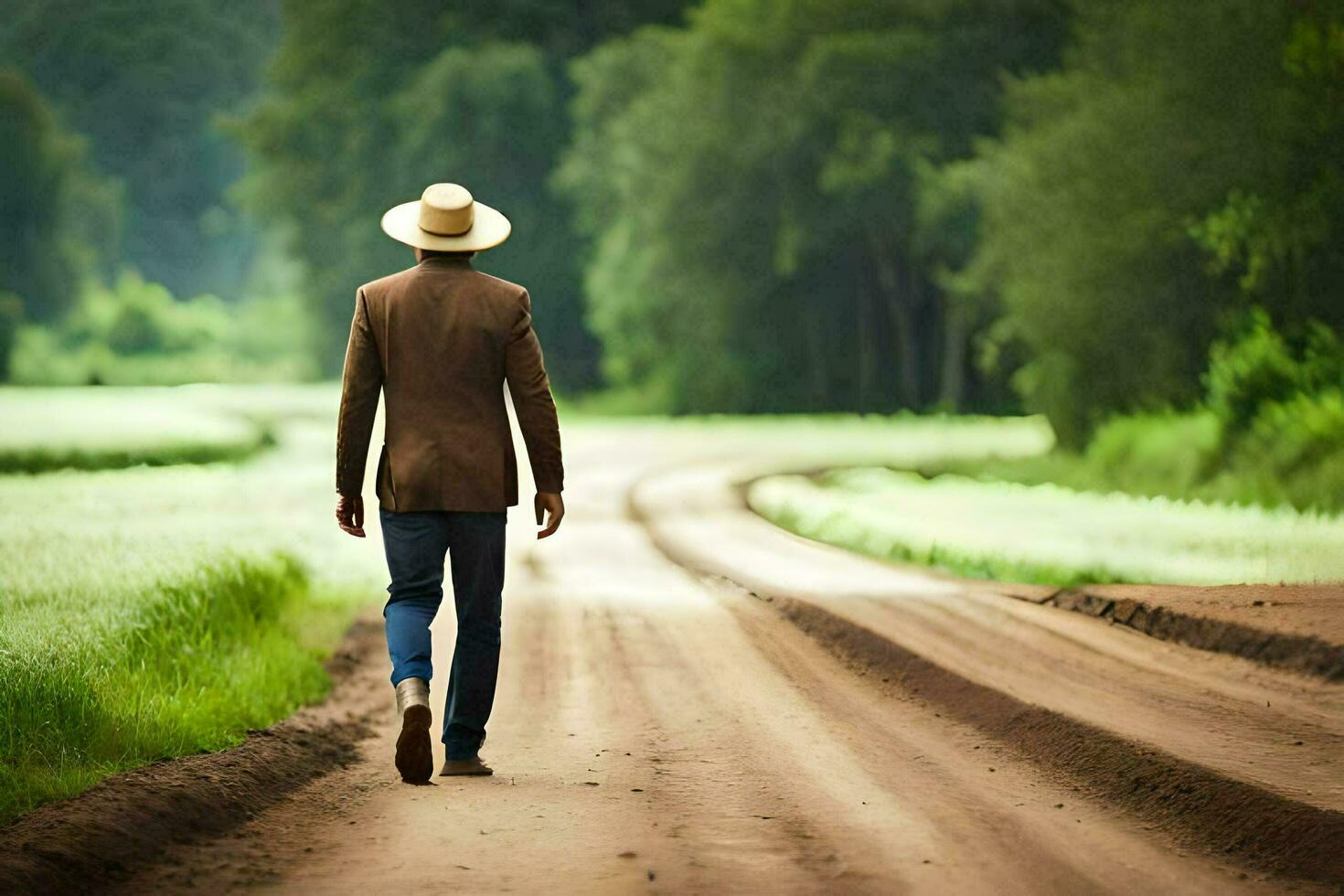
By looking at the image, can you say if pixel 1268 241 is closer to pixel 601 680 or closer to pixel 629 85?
pixel 601 680

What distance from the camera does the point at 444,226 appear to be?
6664mm

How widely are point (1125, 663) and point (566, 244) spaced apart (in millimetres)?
55432

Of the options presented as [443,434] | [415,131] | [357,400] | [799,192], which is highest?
[415,131]

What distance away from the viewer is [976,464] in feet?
102

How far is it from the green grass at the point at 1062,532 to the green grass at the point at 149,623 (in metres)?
5.05

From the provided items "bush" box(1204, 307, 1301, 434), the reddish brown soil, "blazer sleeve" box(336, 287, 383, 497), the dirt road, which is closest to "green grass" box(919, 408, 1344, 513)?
"bush" box(1204, 307, 1301, 434)

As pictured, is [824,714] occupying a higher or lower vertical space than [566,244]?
lower

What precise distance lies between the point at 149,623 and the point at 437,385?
2.86m

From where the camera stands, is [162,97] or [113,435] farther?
[162,97]

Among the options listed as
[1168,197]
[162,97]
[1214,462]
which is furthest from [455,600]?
[162,97]

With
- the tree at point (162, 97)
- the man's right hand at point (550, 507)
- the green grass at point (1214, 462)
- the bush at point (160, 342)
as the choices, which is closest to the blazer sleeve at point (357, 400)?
the man's right hand at point (550, 507)

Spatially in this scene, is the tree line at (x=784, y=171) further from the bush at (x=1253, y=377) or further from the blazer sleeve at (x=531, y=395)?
the blazer sleeve at (x=531, y=395)

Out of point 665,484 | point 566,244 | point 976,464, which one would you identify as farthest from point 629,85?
point 665,484

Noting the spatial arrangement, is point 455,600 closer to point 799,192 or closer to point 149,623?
point 149,623
